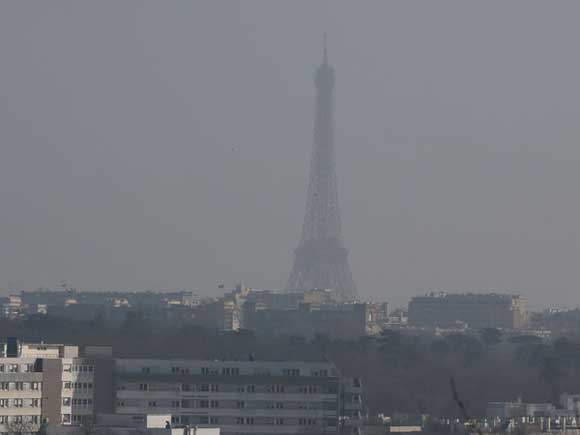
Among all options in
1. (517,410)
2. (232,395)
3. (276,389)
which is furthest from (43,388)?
(517,410)

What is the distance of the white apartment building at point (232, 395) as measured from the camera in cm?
10612

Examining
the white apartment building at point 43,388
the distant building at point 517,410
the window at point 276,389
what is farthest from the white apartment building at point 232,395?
the distant building at point 517,410

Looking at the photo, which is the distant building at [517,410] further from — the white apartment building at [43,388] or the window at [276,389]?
the white apartment building at [43,388]

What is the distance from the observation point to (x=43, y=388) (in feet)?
336

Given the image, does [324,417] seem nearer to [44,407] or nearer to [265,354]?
[44,407]

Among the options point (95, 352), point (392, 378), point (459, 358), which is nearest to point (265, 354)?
point (392, 378)

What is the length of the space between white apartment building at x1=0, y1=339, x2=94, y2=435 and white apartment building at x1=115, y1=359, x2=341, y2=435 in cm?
131

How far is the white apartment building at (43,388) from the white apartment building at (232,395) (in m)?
1.31

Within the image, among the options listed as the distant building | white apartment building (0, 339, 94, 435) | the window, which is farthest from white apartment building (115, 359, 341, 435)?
the distant building

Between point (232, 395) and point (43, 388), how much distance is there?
814cm

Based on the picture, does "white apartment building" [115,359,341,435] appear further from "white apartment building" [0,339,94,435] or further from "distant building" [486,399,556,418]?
"distant building" [486,399,556,418]

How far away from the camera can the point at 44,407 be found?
332ft

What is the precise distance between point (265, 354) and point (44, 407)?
172 ft

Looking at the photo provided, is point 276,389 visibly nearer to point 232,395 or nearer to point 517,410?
point 232,395
